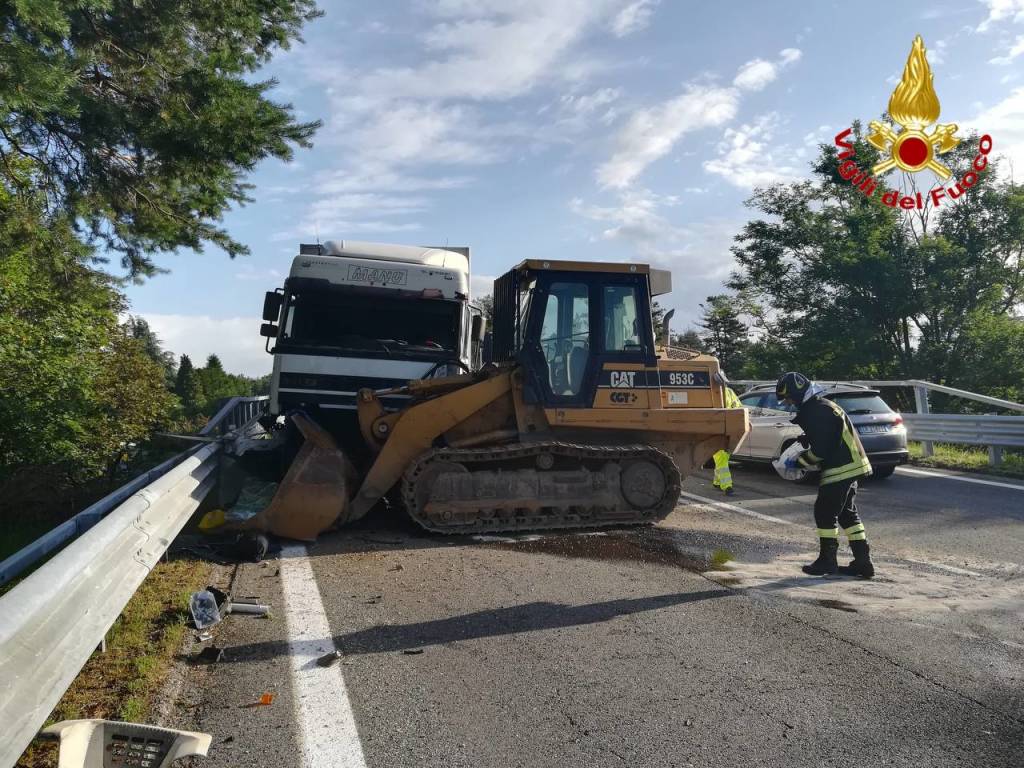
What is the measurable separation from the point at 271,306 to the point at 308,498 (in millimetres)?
3003

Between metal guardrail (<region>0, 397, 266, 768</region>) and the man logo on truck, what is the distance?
499cm

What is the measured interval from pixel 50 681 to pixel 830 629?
4.22 metres

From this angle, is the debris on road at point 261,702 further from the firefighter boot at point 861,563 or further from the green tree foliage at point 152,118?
the green tree foliage at point 152,118

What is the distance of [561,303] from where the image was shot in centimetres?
812

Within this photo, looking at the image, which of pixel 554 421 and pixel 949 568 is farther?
pixel 554 421

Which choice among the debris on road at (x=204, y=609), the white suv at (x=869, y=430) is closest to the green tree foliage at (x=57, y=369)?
the debris on road at (x=204, y=609)

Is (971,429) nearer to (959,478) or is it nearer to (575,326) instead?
(959,478)

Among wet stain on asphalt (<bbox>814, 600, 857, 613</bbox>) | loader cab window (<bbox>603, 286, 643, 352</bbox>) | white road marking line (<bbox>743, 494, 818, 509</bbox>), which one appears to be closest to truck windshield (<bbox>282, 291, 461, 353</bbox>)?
loader cab window (<bbox>603, 286, 643, 352</bbox>)

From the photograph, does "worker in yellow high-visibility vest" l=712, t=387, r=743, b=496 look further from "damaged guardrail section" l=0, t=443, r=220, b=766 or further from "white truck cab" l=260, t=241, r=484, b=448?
"damaged guardrail section" l=0, t=443, r=220, b=766

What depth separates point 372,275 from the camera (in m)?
9.34

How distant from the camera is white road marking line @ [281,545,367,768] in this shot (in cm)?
320

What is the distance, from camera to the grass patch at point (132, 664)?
3.38m

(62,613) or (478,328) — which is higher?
(478,328)

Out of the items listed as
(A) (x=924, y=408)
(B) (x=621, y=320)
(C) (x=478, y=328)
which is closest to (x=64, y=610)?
(B) (x=621, y=320)
